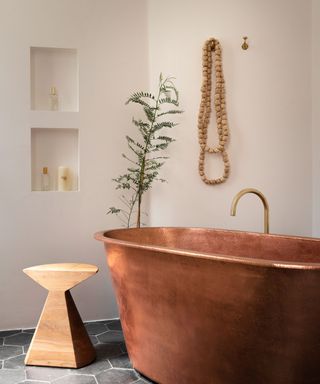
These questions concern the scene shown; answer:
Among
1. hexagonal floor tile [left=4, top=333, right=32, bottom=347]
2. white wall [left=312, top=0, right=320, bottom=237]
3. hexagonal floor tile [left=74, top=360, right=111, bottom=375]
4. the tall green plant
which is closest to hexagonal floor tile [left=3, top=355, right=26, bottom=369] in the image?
hexagonal floor tile [left=4, top=333, right=32, bottom=347]

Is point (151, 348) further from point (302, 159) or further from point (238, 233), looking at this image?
point (302, 159)

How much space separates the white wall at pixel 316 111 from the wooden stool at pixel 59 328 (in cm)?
173

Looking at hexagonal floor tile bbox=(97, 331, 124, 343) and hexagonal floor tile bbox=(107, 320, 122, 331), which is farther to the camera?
hexagonal floor tile bbox=(107, 320, 122, 331)

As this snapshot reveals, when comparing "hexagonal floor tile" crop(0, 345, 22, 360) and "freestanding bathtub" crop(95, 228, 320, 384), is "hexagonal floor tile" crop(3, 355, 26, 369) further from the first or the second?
"freestanding bathtub" crop(95, 228, 320, 384)

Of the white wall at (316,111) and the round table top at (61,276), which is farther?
the white wall at (316,111)

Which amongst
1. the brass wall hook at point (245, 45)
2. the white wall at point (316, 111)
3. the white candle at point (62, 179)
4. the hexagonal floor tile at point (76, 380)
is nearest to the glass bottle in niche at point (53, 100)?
the white candle at point (62, 179)

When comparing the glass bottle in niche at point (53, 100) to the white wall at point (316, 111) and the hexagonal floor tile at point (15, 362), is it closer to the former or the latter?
the hexagonal floor tile at point (15, 362)

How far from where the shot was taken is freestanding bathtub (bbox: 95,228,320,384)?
1487 mm

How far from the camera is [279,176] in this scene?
10.3ft

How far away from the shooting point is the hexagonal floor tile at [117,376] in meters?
2.10

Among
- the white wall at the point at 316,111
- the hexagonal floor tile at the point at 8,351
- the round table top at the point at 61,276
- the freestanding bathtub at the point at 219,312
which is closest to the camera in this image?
the freestanding bathtub at the point at 219,312

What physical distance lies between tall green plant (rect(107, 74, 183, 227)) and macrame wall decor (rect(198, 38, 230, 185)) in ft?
0.62

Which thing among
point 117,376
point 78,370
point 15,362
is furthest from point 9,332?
point 117,376

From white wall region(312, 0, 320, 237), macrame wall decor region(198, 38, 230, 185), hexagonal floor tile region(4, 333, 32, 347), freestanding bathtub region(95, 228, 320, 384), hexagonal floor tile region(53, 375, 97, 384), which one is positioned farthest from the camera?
white wall region(312, 0, 320, 237)
